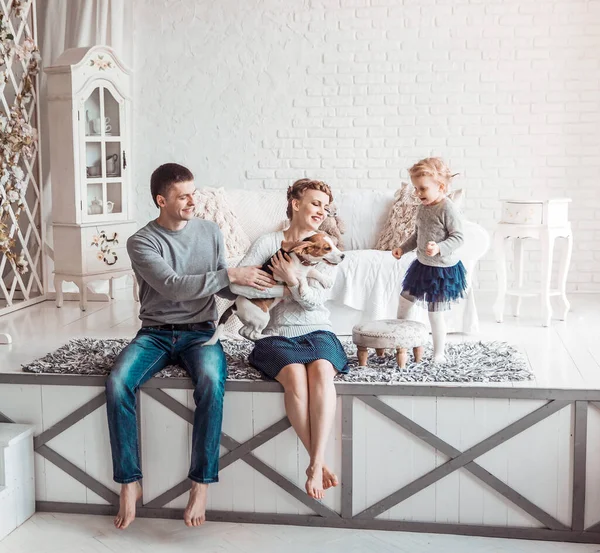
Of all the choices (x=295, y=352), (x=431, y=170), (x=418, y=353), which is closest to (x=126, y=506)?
(x=295, y=352)

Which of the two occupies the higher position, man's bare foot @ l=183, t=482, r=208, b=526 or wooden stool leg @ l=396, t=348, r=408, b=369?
wooden stool leg @ l=396, t=348, r=408, b=369

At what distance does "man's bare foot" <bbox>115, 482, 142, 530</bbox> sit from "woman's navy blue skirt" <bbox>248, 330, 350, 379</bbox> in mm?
602

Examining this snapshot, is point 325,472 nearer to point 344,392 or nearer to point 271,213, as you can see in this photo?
point 344,392

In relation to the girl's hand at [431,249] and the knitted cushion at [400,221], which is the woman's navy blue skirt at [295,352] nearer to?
the girl's hand at [431,249]

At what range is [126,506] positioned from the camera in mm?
2861

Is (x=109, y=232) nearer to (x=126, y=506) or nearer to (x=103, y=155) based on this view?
(x=103, y=155)

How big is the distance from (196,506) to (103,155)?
10.9 feet

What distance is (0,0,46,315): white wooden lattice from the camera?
5.35 m

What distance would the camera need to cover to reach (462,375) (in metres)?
3.03

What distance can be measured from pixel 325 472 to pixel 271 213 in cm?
269

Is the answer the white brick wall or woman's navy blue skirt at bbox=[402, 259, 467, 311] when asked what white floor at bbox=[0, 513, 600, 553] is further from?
the white brick wall

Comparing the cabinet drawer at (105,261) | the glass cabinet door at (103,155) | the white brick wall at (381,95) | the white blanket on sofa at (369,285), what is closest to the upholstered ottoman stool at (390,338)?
the white blanket on sofa at (369,285)

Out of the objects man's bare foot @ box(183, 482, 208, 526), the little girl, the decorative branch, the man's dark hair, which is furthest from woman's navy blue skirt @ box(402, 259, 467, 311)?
the decorative branch

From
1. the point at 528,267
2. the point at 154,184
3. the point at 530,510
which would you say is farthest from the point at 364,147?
the point at 530,510
